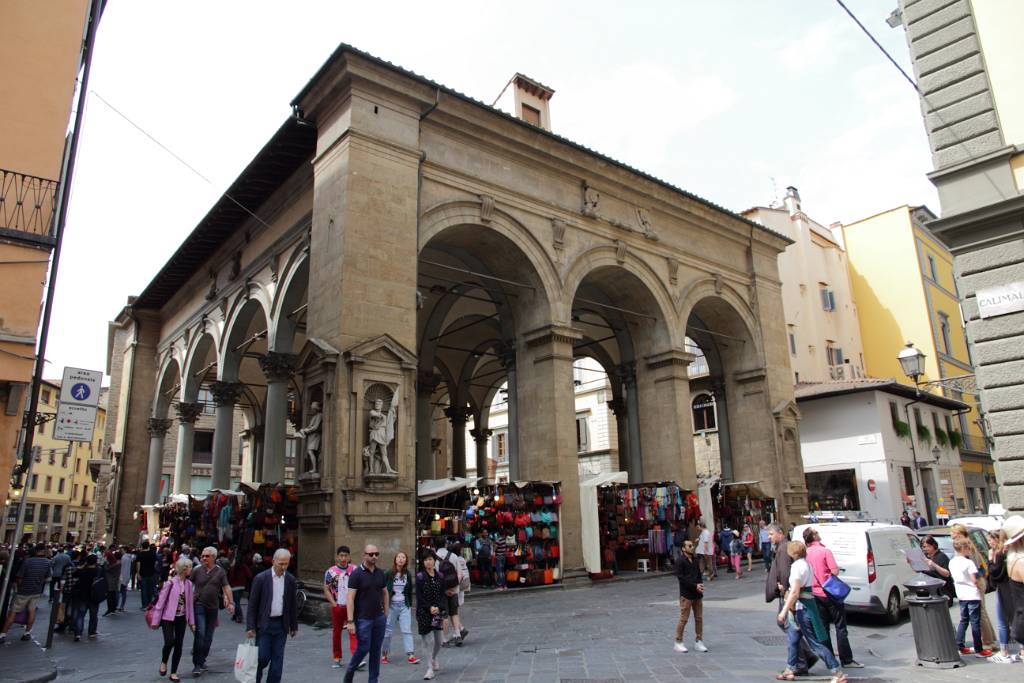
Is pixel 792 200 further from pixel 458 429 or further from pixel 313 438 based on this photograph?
pixel 313 438

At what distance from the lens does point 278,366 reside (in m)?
16.2

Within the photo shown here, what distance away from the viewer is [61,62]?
9672 mm

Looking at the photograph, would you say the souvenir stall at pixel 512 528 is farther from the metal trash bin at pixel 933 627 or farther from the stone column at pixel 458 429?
the stone column at pixel 458 429

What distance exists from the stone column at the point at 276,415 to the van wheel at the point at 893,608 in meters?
11.9

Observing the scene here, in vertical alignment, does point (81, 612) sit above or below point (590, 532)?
below

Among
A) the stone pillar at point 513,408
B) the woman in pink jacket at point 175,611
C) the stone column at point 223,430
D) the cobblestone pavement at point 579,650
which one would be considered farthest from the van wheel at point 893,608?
the stone column at point 223,430

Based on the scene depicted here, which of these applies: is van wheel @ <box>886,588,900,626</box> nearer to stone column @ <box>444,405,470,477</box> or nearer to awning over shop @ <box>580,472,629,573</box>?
awning over shop @ <box>580,472,629,573</box>

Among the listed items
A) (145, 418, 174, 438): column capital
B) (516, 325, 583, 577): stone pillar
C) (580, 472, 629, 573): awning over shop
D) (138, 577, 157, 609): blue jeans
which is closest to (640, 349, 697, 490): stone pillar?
(580, 472, 629, 573): awning over shop

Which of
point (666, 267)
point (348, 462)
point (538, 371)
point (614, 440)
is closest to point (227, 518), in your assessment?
point (348, 462)

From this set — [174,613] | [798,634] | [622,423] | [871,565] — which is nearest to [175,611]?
[174,613]

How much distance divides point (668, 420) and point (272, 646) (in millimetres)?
13334

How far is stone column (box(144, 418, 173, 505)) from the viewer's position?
23.3 m

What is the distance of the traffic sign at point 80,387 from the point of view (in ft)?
27.8

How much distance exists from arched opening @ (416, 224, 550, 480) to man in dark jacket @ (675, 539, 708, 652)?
7.14 m
